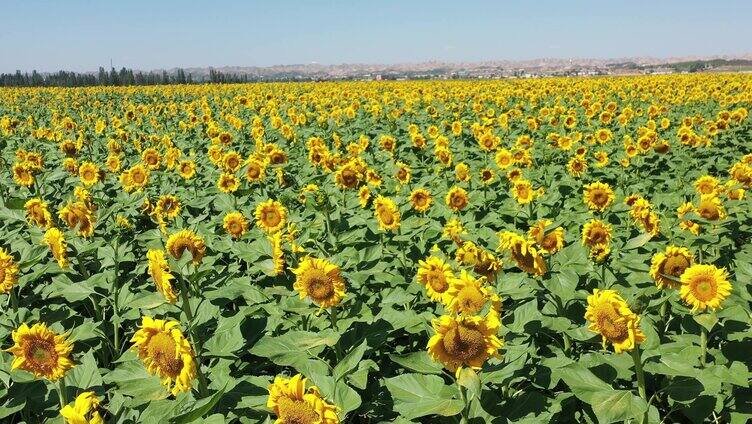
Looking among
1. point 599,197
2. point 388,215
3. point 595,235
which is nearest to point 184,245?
point 388,215

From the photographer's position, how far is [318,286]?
3.12m

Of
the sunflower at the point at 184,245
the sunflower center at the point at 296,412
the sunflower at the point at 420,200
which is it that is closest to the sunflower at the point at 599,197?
the sunflower at the point at 420,200

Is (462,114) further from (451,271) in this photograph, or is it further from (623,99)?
(451,271)

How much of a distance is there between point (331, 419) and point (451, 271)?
5.31 ft

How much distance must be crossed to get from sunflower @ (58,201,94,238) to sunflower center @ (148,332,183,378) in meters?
2.92

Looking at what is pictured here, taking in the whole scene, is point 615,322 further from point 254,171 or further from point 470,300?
point 254,171

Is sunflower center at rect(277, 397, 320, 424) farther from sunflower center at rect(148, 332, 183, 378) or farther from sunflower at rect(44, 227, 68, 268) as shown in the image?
sunflower at rect(44, 227, 68, 268)

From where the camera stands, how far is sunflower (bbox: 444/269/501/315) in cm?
279

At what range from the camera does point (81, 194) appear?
5969 millimetres

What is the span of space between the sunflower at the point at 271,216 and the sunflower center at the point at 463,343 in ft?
9.63

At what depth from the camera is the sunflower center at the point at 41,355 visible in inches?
105

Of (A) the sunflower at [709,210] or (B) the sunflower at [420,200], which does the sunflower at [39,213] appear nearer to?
(B) the sunflower at [420,200]

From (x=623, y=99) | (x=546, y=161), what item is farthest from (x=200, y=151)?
(x=623, y=99)

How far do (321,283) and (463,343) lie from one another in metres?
1.03
